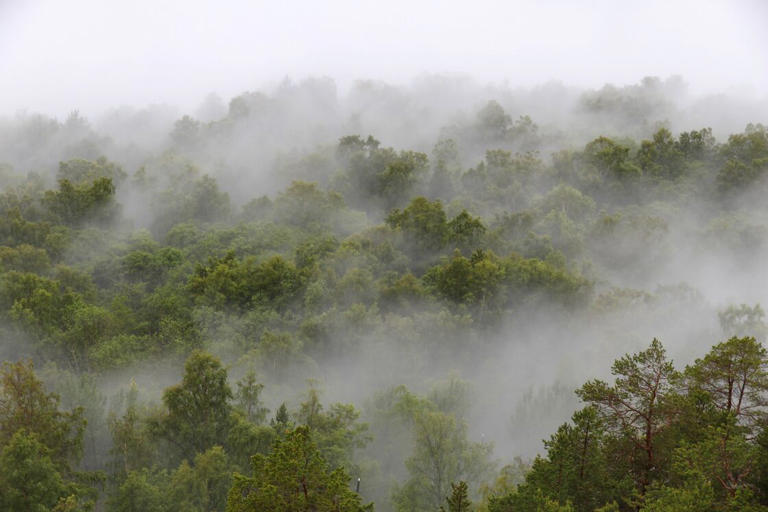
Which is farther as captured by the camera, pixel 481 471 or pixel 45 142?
pixel 45 142

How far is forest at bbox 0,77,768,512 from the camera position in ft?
72.0

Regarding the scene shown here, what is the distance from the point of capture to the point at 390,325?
5388 centimetres

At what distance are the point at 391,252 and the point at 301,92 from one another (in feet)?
309

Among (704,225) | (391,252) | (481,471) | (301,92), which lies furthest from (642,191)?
(301,92)

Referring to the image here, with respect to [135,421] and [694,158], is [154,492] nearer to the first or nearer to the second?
[135,421]

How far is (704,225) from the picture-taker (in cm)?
8025

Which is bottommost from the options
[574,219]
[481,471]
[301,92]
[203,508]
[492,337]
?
[203,508]

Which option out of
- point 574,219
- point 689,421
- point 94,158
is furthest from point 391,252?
point 94,158

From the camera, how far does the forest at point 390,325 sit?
21938 millimetres

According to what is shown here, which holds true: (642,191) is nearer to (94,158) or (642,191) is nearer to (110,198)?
(110,198)

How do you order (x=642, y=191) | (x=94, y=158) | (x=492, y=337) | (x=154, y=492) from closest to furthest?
1. (x=154, y=492)
2. (x=492, y=337)
3. (x=642, y=191)
4. (x=94, y=158)

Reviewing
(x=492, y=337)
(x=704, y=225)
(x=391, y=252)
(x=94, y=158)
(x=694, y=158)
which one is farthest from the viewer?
(x=94, y=158)

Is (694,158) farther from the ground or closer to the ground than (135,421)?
farther from the ground

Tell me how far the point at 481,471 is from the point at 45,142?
398 ft
